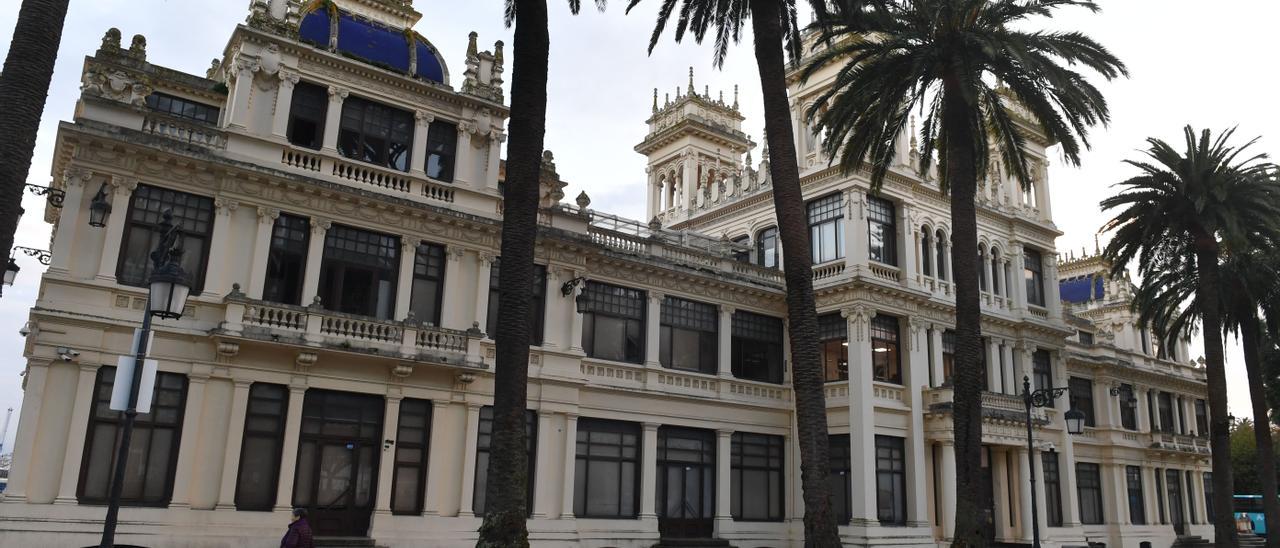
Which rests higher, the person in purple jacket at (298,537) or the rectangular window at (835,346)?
the rectangular window at (835,346)

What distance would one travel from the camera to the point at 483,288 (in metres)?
27.4

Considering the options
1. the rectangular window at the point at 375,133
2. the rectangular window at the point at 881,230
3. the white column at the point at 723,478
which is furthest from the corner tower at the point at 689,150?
the rectangular window at the point at 375,133

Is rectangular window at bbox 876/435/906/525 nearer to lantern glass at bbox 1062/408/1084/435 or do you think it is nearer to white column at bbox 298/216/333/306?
lantern glass at bbox 1062/408/1084/435

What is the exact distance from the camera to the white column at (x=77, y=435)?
2066 cm

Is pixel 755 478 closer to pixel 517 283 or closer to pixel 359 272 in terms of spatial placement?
pixel 359 272

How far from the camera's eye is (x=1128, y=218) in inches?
1436

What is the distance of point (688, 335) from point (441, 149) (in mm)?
10907

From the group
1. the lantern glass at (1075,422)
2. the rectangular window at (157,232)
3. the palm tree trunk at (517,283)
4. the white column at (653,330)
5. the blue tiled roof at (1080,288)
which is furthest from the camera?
the blue tiled roof at (1080,288)

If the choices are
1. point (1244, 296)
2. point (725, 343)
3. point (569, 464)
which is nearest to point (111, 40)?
point (569, 464)

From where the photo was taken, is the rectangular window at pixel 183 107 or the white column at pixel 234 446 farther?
the rectangular window at pixel 183 107

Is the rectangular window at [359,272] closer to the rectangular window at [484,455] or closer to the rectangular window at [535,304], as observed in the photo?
the rectangular window at [535,304]

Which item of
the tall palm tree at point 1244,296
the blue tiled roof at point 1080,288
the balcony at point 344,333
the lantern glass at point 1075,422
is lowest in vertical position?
the lantern glass at point 1075,422

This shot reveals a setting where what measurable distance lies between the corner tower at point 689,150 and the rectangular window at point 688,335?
967cm

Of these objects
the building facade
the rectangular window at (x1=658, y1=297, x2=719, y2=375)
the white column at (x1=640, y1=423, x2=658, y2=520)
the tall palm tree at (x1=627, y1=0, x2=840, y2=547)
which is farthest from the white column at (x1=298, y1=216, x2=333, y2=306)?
the rectangular window at (x1=658, y1=297, x2=719, y2=375)
